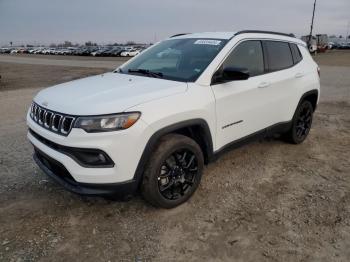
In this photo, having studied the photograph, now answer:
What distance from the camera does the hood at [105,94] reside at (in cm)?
304

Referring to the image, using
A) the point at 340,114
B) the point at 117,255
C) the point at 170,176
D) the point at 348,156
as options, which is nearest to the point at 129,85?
the point at 170,176

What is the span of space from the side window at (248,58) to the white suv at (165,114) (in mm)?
13

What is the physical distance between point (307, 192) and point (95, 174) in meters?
2.49

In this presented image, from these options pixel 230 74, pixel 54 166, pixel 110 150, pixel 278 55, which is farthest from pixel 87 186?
pixel 278 55

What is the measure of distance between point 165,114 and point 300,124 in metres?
3.27

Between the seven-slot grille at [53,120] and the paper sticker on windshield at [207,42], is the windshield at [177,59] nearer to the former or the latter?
the paper sticker on windshield at [207,42]

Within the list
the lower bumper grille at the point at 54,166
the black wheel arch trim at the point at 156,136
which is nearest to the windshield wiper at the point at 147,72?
the black wheel arch trim at the point at 156,136

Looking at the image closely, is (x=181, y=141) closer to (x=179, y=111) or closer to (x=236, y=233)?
(x=179, y=111)

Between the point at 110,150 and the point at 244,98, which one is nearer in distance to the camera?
the point at 110,150

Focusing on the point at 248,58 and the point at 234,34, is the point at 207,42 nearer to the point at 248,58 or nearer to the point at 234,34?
the point at 234,34

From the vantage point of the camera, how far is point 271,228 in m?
3.27

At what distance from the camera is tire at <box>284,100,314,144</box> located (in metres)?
5.39

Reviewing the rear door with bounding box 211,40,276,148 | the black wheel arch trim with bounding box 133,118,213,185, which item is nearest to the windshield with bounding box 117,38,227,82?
the rear door with bounding box 211,40,276,148

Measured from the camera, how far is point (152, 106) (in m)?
3.14
